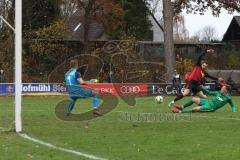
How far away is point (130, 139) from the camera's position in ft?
43.7

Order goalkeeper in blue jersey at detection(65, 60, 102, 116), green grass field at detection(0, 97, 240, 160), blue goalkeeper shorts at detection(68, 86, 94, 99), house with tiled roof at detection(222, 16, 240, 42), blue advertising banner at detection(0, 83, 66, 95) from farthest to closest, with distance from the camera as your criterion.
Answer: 1. house with tiled roof at detection(222, 16, 240, 42)
2. blue advertising banner at detection(0, 83, 66, 95)
3. blue goalkeeper shorts at detection(68, 86, 94, 99)
4. goalkeeper in blue jersey at detection(65, 60, 102, 116)
5. green grass field at detection(0, 97, 240, 160)

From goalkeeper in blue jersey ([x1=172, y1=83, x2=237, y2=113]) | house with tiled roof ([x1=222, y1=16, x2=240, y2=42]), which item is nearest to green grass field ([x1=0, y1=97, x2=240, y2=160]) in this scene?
goalkeeper in blue jersey ([x1=172, y1=83, x2=237, y2=113])

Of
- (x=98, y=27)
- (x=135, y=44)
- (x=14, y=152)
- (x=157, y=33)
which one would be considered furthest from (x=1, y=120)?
(x=157, y=33)

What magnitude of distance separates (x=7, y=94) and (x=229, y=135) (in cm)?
2425

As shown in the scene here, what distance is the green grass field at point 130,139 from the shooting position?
1091 centimetres

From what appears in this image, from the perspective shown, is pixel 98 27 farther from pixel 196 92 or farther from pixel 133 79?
pixel 196 92

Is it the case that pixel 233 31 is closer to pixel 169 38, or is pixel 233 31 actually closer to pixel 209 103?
pixel 169 38

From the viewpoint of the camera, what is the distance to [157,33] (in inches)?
3361

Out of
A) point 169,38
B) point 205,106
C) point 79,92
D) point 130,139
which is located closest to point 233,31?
point 169,38

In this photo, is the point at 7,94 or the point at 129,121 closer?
the point at 129,121

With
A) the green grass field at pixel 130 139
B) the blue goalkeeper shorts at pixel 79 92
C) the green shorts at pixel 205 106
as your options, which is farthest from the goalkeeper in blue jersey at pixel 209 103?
the blue goalkeeper shorts at pixel 79 92

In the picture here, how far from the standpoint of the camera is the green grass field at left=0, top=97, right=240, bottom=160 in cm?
1091

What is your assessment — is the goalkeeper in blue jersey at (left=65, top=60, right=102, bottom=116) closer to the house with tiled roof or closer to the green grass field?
the green grass field

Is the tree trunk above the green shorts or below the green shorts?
above
